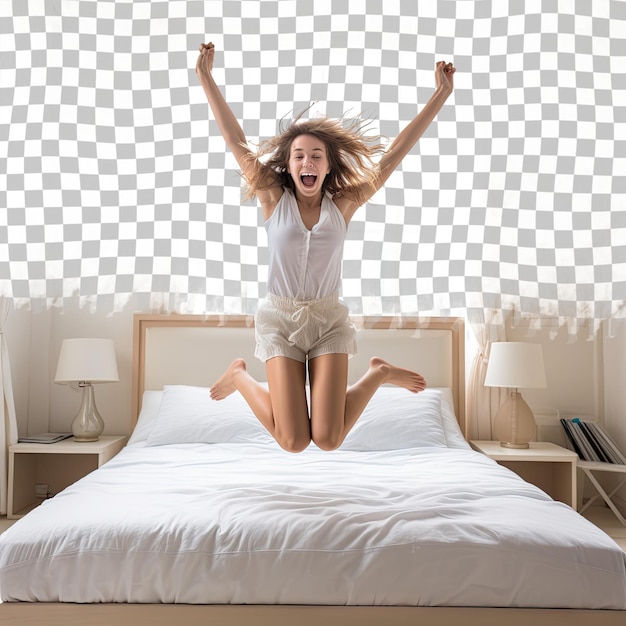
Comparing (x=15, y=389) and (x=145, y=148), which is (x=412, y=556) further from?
(x=15, y=389)

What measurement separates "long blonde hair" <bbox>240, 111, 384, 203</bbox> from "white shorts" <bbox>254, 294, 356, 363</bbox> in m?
0.45

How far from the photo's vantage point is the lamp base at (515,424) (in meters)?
3.92

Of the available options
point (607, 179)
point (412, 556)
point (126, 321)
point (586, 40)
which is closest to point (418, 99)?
point (586, 40)

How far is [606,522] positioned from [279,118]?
3.10 meters

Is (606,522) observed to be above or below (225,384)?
below

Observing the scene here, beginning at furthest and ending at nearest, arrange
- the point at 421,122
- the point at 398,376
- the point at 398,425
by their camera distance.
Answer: the point at 398,425 < the point at 398,376 < the point at 421,122

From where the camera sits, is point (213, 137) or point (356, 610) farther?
point (213, 137)

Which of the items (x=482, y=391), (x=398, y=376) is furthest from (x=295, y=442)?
(x=482, y=391)

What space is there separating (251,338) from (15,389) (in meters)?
1.51

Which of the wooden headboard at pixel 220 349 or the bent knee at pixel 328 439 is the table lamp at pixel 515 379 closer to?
the wooden headboard at pixel 220 349

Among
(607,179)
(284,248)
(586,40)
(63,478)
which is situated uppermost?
(586,40)

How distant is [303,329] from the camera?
104 inches

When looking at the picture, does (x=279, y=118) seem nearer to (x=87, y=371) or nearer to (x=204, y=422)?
(x=204, y=422)

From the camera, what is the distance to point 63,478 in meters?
4.30
